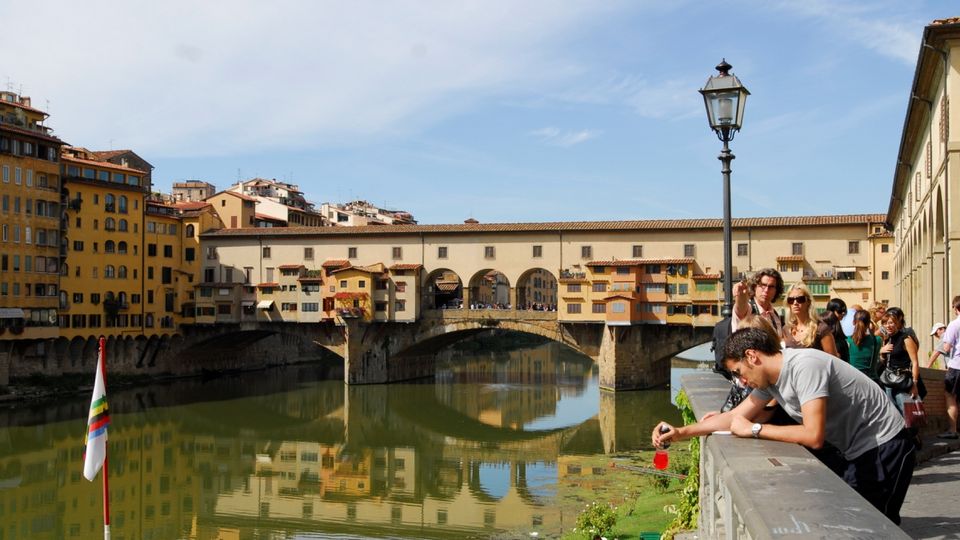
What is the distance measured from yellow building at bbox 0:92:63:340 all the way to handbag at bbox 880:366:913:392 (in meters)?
38.2

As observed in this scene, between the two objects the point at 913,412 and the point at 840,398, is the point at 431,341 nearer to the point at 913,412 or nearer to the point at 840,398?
the point at 913,412

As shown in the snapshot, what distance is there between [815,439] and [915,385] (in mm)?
4718

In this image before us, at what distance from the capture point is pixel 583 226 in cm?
4269

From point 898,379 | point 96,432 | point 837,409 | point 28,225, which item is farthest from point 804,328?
point 28,225

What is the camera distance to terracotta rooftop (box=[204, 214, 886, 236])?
39156mm

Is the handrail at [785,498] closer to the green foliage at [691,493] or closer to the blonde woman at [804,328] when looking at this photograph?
the blonde woman at [804,328]

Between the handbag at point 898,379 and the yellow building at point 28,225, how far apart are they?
3822 cm

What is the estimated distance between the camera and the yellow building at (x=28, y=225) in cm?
A: 3862

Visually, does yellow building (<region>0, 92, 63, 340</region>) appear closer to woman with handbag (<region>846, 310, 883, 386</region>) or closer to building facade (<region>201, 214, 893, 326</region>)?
building facade (<region>201, 214, 893, 326</region>)

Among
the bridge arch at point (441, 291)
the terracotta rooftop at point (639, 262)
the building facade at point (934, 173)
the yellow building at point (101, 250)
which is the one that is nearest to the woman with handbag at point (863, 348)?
the building facade at point (934, 173)

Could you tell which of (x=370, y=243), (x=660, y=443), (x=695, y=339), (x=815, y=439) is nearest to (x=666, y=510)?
(x=660, y=443)

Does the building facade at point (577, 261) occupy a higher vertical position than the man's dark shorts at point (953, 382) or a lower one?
higher

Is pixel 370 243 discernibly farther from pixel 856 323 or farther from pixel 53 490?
pixel 856 323

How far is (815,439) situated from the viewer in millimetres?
4023
